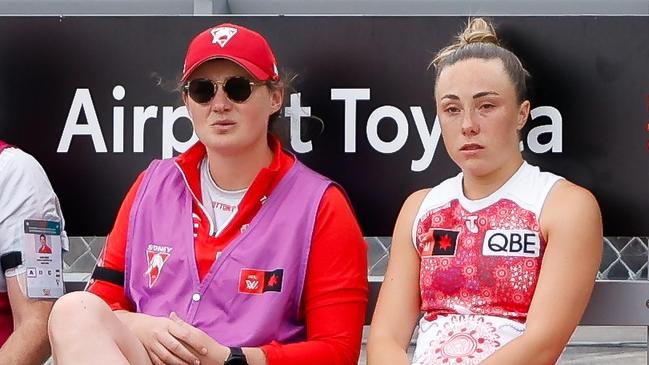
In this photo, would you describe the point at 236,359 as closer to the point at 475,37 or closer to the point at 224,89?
the point at 224,89

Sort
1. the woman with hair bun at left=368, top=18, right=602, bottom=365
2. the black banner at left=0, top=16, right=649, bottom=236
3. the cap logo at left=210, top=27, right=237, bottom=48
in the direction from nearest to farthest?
1. the woman with hair bun at left=368, top=18, right=602, bottom=365
2. the cap logo at left=210, top=27, right=237, bottom=48
3. the black banner at left=0, top=16, right=649, bottom=236

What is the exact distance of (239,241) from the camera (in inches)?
126

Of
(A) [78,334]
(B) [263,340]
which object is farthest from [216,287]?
(A) [78,334]

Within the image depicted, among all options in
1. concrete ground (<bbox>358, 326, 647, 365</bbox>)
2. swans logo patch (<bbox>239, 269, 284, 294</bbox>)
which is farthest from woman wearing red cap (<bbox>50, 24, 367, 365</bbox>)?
concrete ground (<bbox>358, 326, 647, 365</bbox>)

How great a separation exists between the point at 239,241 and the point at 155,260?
250 mm

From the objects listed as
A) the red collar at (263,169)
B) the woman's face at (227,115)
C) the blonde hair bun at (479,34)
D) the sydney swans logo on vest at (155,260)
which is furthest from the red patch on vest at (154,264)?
the blonde hair bun at (479,34)

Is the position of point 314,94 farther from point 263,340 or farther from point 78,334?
point 78,334

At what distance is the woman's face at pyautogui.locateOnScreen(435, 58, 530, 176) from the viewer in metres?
3.05

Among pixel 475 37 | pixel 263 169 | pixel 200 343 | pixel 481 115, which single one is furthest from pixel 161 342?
pixel 475 37

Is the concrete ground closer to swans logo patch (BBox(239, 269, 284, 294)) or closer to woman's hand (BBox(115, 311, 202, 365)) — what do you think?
swans logo patch (BBox(239, 269, 284, 294))

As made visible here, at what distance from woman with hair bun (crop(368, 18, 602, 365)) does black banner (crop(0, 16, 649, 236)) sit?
46 centimetres

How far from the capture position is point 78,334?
2.68 metres

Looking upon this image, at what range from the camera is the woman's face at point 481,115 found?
305 centimetres

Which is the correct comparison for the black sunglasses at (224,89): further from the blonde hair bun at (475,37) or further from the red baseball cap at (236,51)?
the blonde hair bun at (475,37)
